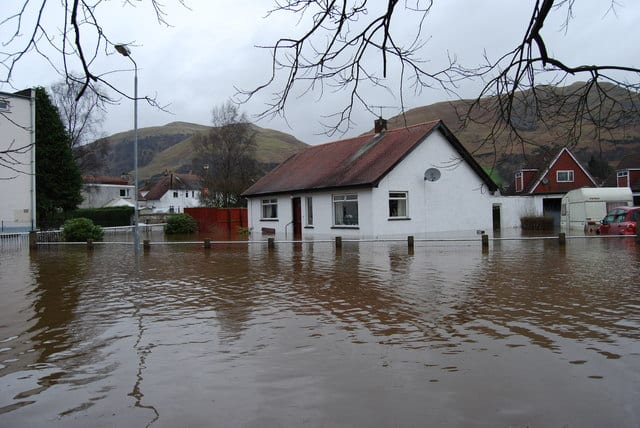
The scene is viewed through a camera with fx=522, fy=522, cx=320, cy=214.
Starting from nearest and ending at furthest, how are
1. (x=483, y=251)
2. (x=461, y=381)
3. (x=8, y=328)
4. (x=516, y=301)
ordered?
(x=461, y=381) < (x=8, y=328) < (x=516, y=301) < (x=483, y=251)

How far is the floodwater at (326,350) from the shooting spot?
13.7 feet

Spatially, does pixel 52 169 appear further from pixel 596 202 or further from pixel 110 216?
pixel 596 202

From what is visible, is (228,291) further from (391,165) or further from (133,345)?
(391,165)

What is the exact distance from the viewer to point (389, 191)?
23688 mm

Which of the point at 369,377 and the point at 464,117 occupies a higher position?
the point at 464,117

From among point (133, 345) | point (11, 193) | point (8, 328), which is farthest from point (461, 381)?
point (11, 193)

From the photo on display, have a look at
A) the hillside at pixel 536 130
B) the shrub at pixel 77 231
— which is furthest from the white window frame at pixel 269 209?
the hillside at pixel 536 130

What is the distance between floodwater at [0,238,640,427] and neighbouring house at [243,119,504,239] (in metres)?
11.7

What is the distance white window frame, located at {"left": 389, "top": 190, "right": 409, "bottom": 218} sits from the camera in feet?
78.4

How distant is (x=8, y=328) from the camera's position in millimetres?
7219

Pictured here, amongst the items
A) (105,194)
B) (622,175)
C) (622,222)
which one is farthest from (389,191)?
(105,194)

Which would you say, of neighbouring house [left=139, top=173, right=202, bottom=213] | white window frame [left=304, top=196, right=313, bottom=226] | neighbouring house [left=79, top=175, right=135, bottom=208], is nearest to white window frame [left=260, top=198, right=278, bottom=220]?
white window frame [left=304, top=196, right=313, bottom=226]

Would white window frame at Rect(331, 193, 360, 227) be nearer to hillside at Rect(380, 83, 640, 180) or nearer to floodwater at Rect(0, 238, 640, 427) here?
floodwater at Rect(0, 238, 640, 427)

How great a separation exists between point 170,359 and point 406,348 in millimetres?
2572
